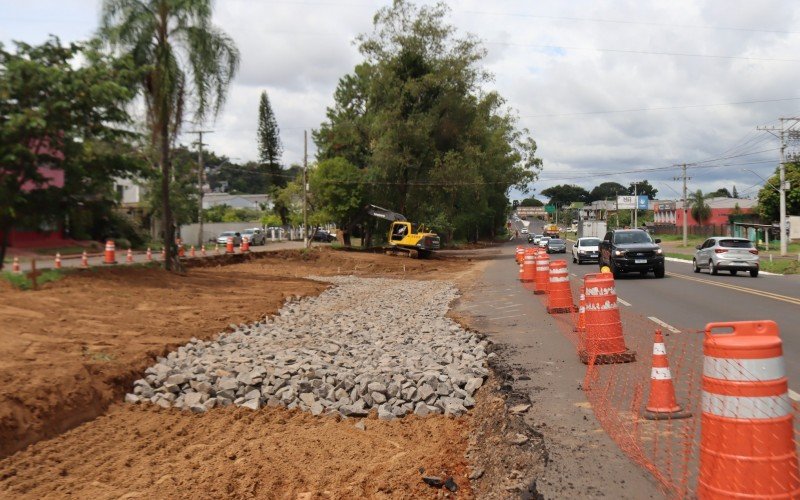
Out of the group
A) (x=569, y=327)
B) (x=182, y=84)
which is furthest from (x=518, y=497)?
(x=182, y=84)

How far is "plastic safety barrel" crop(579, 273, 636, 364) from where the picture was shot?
9.72 meters

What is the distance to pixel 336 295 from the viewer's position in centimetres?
2484

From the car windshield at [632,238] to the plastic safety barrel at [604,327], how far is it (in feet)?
58.3

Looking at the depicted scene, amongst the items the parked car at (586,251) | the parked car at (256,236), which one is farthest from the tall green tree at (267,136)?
the parked car at (586,251)

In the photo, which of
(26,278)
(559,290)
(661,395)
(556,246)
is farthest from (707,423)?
(556,246)

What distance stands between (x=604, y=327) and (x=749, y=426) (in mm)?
6136

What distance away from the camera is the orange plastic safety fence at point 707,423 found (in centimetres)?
370

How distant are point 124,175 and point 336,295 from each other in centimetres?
806

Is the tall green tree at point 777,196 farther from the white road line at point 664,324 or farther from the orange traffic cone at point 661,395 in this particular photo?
the orange traffic cone at point 661,395

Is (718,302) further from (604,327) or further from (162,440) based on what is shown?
(162,440)

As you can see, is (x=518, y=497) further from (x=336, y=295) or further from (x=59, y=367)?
(x=336, y=295)

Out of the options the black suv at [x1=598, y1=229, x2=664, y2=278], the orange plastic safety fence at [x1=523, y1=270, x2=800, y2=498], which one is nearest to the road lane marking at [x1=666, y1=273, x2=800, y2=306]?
the black suv at [x1=598, y1=229, x2=664, y2=278]

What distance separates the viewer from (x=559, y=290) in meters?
16.0

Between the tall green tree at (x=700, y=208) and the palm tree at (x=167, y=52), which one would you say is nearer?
the palm tree at (x=167, y=52)
